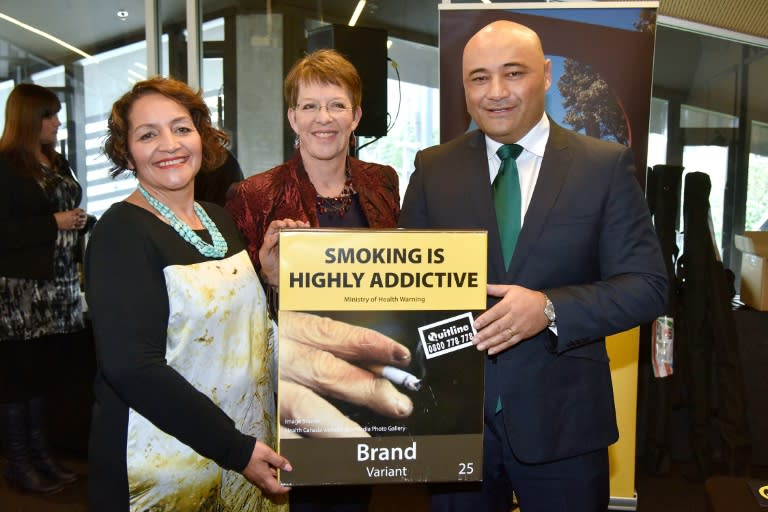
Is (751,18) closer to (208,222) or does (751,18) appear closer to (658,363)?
(658,363)

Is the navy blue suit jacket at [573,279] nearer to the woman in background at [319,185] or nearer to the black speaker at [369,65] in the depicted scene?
the woman in background at [319,185]

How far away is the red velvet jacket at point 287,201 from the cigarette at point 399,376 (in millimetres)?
701

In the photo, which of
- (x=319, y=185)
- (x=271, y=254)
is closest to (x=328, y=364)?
(x=271, y=254)

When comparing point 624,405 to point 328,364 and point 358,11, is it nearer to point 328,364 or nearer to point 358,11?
point 328,364

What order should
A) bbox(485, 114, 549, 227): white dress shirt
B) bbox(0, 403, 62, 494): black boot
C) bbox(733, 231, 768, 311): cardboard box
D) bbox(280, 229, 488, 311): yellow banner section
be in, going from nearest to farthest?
bbox(280, 229, 488, 311): yellow banner section
bbox(485, 114, 549, 227): white dress shirt
bbox(0, 403, 62, 494): black boot
bbox(733, 231, 768, 311): cardboard box

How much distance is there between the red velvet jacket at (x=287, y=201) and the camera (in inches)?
78.4

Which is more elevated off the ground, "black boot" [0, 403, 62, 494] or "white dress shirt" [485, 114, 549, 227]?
"white dress shirt" [485, 114, 549, 227]

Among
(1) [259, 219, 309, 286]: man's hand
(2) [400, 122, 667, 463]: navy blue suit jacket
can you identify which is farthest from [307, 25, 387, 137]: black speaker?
(2) [400, 122, 667, 463]: navy blue suit jacket

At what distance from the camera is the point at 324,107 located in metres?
1.99

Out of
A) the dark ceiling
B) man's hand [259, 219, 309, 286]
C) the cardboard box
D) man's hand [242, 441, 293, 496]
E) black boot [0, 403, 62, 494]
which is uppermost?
the dark ceiling

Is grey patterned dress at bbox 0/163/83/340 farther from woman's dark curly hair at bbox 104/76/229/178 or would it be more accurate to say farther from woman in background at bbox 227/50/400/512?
woman's dark curly hair at bbox 104/76/229/178

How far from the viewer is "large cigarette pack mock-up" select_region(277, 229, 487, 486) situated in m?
1.35

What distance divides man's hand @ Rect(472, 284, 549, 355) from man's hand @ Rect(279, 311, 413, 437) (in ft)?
0.53

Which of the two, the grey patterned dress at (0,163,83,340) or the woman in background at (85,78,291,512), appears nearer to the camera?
the woman in background at (85,78,291,512)
